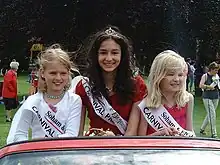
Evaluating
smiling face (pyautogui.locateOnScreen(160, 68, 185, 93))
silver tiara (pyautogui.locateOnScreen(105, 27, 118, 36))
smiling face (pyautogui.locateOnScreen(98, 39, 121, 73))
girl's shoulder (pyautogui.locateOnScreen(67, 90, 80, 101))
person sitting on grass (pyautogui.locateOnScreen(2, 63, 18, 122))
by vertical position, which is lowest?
person sitting on grass (pyautogui.locateOnScreen(2, 63, 18, 122))

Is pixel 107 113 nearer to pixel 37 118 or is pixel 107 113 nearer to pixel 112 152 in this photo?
pixel 37 118

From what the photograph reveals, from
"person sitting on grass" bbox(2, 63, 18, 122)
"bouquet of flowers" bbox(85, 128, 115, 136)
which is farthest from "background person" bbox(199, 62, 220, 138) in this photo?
"bouquet of flowers" bbox(85, 128, 115, 136)

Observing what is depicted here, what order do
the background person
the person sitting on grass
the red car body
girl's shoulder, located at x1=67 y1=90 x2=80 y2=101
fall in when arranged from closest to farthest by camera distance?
the red car body, girl's shoulder, located at x1=67 y1=90 x2=80 y2=101, the background person, the person sitting on grass

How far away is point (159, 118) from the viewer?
17.0 ft

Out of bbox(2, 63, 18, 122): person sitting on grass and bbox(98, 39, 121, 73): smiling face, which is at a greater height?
bbox(98, 39, 121, 73): smiling face

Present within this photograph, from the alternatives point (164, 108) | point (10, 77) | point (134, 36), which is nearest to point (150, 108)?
point (164, 108)

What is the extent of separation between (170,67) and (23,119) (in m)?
1.31

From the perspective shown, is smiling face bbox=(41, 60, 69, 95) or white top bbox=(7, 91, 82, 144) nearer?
white top bbox=(7, 91, 82, 144)

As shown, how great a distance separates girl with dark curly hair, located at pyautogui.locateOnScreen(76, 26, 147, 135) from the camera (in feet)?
17.2

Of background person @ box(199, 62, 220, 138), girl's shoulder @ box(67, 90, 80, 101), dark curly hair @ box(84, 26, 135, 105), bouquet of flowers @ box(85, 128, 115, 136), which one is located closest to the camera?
bouquet of flowers @ box(85, 128, 115, 136)

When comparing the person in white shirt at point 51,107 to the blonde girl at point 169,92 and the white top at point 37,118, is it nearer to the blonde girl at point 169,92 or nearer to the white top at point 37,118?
the white top at point 37,118

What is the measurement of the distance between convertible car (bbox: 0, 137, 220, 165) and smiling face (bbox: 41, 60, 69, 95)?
1.35 m

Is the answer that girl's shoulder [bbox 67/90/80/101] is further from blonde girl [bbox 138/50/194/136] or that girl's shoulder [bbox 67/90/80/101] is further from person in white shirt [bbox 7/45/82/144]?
blonde girl [bbox 138/50/194/136]

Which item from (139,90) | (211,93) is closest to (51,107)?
(139,90)
